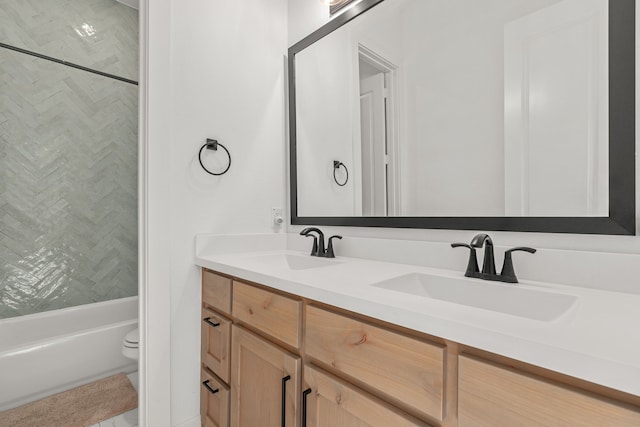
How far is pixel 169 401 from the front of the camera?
1.36m

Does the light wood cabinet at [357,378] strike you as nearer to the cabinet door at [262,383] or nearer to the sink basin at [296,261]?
the cabinet door at [262,383]

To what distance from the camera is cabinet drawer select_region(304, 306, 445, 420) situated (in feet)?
2.00

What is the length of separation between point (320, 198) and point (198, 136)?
68 centimetres

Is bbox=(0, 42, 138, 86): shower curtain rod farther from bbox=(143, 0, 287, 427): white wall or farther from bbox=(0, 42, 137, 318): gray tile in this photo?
bbox=(143, 0, 287, 427): white wall

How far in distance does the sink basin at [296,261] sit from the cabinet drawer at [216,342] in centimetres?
30

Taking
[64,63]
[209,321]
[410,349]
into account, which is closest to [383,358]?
[410,349]

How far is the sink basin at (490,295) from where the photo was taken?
0.78m

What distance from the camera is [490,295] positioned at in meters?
0.89

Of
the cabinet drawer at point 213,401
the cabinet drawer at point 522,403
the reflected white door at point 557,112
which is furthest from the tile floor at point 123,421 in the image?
the reflected white door at point 557,112

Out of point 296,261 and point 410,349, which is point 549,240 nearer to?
point 410,349

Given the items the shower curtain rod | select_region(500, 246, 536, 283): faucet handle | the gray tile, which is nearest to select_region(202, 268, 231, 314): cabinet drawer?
select_region(500, 246, 536, 283): faucet handle

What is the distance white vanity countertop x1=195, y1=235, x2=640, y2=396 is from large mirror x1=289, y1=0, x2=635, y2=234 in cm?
27

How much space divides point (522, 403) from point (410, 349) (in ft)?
0.67

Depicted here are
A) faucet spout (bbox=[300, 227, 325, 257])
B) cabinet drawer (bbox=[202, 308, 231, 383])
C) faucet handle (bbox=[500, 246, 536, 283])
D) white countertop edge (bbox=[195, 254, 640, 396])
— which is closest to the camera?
white countertop edge (bbox=[195, 254, 640, 396])
